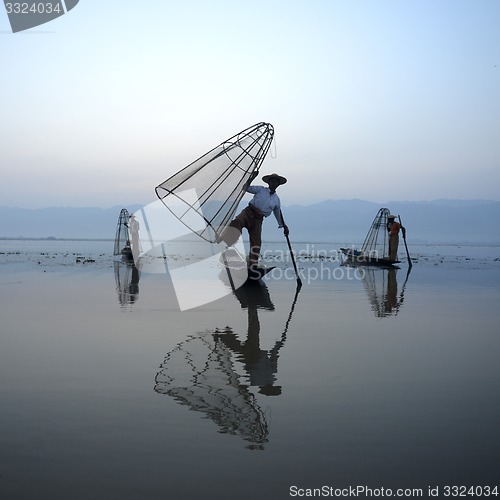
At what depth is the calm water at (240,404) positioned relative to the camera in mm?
3102

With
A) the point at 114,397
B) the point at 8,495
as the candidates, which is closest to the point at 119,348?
the point at 114,397

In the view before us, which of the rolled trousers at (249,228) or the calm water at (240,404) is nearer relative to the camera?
the calm water at (240,404)

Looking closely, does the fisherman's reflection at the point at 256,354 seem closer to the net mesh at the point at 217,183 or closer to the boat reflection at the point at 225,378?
the boat reflection at the point at 225,378

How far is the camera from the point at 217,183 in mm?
14688

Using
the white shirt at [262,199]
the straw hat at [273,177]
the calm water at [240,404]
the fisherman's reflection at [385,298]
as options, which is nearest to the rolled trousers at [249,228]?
the white shirt at [262,199]

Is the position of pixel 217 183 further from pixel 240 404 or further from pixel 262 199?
pixel 240 404

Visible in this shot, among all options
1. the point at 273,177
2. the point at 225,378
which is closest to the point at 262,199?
the point at 273,177

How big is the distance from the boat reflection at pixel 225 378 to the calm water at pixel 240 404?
2cm

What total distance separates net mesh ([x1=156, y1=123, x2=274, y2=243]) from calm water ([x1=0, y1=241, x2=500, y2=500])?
5443 millimetres

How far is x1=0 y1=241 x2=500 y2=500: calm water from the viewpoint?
10.2ft

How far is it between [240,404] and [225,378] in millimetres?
892

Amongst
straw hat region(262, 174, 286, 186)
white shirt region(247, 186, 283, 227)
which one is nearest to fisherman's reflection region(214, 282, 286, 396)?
white shirt region(247, 186, 283, 227)

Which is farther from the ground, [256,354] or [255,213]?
[256,354]

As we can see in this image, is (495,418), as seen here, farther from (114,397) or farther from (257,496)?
(114,397)
